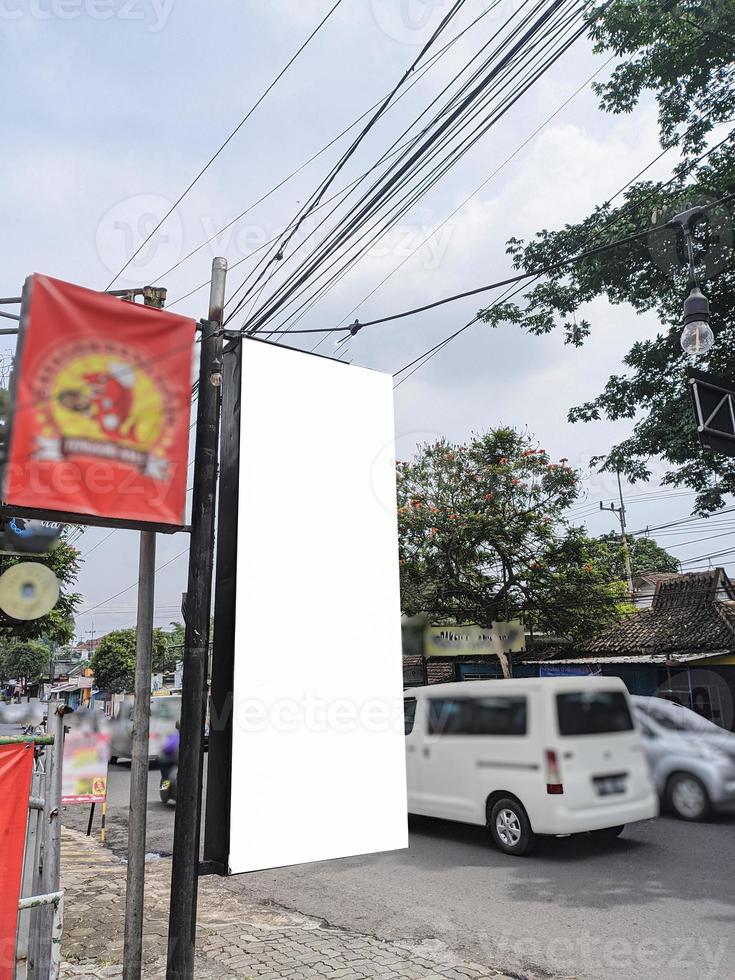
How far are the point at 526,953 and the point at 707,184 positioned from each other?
30.1ft

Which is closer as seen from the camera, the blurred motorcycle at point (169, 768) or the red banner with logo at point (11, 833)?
the red banner with logo at point (11, 833)

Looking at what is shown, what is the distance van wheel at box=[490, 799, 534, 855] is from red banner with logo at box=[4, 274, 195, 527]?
5.49 m

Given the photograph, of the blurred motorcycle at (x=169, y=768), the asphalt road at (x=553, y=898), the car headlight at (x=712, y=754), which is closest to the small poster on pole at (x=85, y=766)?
the asphalt road at (x=553, y=898)

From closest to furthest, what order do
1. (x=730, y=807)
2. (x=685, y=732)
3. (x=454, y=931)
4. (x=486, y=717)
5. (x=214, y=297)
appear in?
(x=214, y=297), (x=454, y=931), (x=486, y=717), (x=730, y=807), (x=685, y=732)

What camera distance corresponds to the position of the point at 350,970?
4.38 metres

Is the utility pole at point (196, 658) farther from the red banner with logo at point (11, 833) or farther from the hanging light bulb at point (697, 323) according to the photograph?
the hanging light bulb at point (697, 323)

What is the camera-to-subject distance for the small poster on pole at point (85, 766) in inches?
313

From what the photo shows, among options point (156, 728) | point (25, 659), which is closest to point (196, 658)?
point (156, 728)

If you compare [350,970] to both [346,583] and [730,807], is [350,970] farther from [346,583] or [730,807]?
[730,807]

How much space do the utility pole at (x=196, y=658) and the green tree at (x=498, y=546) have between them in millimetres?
11323

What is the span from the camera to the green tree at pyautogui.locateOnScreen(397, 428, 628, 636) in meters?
15.0

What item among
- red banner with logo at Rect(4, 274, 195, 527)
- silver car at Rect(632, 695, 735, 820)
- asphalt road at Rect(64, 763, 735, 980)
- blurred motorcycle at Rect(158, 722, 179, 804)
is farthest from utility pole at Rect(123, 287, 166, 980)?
blurred motorcycle at Rect(158, 722, 179, 804)

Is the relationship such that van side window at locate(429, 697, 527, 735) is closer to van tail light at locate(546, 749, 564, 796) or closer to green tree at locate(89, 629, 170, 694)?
van tail light at locate(546, 749, 564, 796)

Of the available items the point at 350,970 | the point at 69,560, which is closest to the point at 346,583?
the point at 350,970
